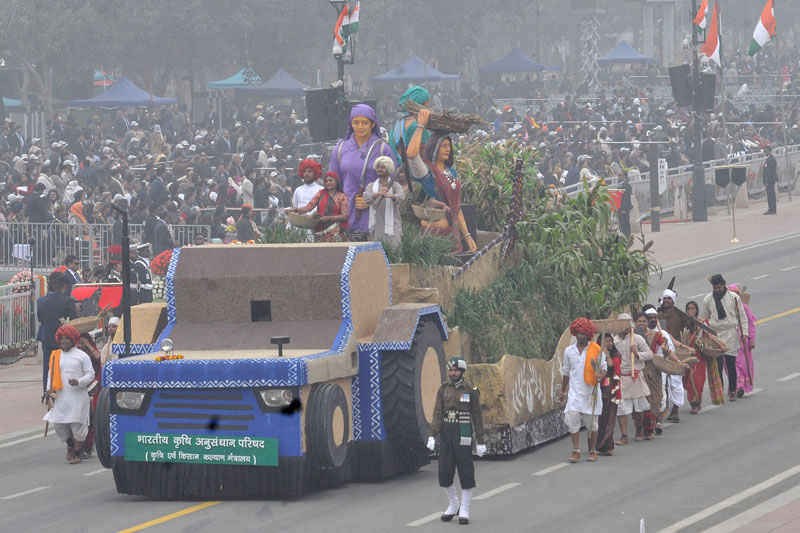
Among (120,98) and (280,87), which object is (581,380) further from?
(280,87)

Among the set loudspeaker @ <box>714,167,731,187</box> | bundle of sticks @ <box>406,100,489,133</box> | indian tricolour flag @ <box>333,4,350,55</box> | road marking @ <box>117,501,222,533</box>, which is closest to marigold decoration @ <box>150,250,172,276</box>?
bundle of sticks @ <box>406,100,489,133</box>

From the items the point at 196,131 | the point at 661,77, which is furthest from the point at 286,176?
the point at 661,77

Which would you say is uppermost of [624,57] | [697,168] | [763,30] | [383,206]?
[624,57]

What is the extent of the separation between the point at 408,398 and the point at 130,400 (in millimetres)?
2554

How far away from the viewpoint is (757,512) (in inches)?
531

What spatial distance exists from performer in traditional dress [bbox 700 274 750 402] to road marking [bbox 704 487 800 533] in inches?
230

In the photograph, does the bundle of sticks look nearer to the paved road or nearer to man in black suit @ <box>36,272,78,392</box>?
the paved road

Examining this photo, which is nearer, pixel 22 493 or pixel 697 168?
pixel 22 493

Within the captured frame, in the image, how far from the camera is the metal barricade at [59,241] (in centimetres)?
2806

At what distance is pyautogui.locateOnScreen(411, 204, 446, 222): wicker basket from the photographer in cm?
1697

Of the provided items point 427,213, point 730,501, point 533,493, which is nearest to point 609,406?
point 533,493

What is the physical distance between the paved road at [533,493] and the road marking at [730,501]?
1 centimetres

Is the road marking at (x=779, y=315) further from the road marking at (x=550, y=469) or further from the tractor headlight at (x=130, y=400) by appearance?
the tractor headlight at (x=130, y=400)

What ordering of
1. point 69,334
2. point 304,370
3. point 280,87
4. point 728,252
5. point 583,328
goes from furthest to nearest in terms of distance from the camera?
point 280,87, point 728,252, point 69,334, point 583,328, point 304,370
